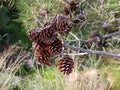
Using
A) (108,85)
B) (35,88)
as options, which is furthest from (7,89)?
(108,85)

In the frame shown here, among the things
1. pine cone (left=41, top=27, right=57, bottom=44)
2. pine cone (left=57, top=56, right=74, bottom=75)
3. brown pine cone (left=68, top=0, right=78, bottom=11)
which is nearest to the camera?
pine cone (left=41, top=27, right=57, bottom=44)

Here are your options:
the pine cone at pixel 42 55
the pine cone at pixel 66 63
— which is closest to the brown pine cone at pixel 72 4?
the pine cone at pixel 66 63

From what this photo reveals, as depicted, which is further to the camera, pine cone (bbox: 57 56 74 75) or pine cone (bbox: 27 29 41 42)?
pine cone (bbox: 57 56 74 75)

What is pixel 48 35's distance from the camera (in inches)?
35.4

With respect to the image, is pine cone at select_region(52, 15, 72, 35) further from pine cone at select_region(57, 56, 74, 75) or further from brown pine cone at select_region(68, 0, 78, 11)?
brown pine cone at select_region(68, 0, 78, 11)

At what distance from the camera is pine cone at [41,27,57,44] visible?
2.93 ft

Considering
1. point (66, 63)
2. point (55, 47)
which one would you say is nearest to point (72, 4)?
point (66, 63)

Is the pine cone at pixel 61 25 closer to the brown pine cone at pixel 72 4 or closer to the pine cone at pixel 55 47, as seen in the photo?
the pine cone at pixel 55 47

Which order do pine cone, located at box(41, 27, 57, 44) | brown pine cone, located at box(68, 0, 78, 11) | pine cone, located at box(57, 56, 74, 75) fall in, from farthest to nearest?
brown pine cone, located at box(68, 0, 78, 11) < pine cone, located at box(57, 56, 74, 75) < pine cone, located at box(41, 27, 57, 44)

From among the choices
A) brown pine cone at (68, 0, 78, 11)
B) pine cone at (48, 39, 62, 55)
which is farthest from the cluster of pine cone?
brown pine cone at (68, 0, 78, 11)

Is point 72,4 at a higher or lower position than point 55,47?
lower

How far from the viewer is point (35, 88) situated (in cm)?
351

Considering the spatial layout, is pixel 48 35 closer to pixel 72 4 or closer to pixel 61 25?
pixel 61 25

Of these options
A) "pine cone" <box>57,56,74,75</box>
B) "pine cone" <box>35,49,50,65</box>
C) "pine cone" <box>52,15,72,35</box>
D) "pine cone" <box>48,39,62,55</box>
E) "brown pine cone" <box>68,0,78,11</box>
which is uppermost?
"pine cone" <box>52,15,72,35</box>
